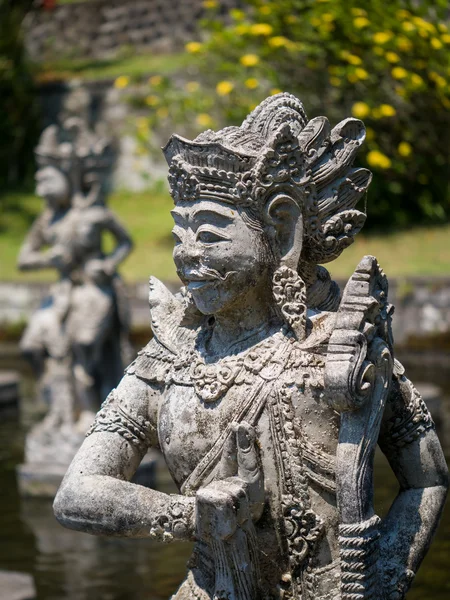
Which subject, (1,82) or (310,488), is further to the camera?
(1,82)

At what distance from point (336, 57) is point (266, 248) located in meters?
13.2

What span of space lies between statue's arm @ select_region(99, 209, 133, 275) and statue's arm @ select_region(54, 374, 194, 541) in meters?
6.44

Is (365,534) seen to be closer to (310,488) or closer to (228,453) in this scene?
(310,488)

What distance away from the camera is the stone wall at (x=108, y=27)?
25.2 m

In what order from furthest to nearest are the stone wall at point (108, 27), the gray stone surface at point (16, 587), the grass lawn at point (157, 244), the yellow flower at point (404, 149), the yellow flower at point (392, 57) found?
the stone wall at point (108, 27), the yellow flower at point (404, 149), the grass lawn at point (157, 244), the yellow flower at point (392, 57), the gray stone surface at point (16, 587)

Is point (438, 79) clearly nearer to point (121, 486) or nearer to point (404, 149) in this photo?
point (404, 149)

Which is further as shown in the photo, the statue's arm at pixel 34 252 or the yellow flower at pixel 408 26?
the yellow flower at pixel 408 26

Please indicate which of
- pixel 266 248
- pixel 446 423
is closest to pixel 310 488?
pixel 266 248

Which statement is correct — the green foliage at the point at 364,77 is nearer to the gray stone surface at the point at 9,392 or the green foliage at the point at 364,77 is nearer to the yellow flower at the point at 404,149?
the yellow flower at the point at 404,149

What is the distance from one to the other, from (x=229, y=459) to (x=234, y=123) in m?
13.9

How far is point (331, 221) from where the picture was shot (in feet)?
10.5

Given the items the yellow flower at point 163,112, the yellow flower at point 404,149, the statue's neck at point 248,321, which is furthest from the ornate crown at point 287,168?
the yellow flower at point 163,112

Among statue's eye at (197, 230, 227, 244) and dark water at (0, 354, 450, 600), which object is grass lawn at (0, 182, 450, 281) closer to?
dark water at (0, 354, 450, 600)

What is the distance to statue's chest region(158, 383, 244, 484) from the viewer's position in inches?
123
